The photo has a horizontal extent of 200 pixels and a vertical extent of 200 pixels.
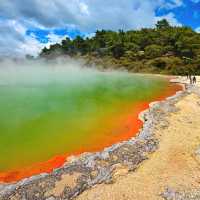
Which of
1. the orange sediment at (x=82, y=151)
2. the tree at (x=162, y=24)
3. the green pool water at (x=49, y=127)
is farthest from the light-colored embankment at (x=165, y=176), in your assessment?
the tree at (x=162, y=24)

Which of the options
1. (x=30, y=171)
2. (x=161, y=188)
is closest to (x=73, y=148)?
(x=30, y=171)

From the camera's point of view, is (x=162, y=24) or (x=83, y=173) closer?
(x=83, y=173)

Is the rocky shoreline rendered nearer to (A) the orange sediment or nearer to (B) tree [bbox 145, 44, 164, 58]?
(A) the orange sediment

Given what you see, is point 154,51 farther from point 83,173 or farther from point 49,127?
point 83,173

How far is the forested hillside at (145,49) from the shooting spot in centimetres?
6352

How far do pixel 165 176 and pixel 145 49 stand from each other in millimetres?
69119

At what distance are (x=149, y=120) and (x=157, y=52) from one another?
191 feet

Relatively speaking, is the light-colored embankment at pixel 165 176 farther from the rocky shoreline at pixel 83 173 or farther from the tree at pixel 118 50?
the tree at pixel 118 50

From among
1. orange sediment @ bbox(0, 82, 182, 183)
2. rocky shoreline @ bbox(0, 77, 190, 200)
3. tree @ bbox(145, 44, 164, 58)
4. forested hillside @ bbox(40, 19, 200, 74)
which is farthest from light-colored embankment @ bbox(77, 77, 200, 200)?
tree @ bbox(145, 44, 164, 58)

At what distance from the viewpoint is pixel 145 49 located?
243ft

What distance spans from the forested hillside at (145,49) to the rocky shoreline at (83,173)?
1996 inches

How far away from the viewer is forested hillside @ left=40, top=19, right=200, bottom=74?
6352cm

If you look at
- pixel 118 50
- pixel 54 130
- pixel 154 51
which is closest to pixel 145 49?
pixel 154 51

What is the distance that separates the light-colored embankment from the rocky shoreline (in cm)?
29
